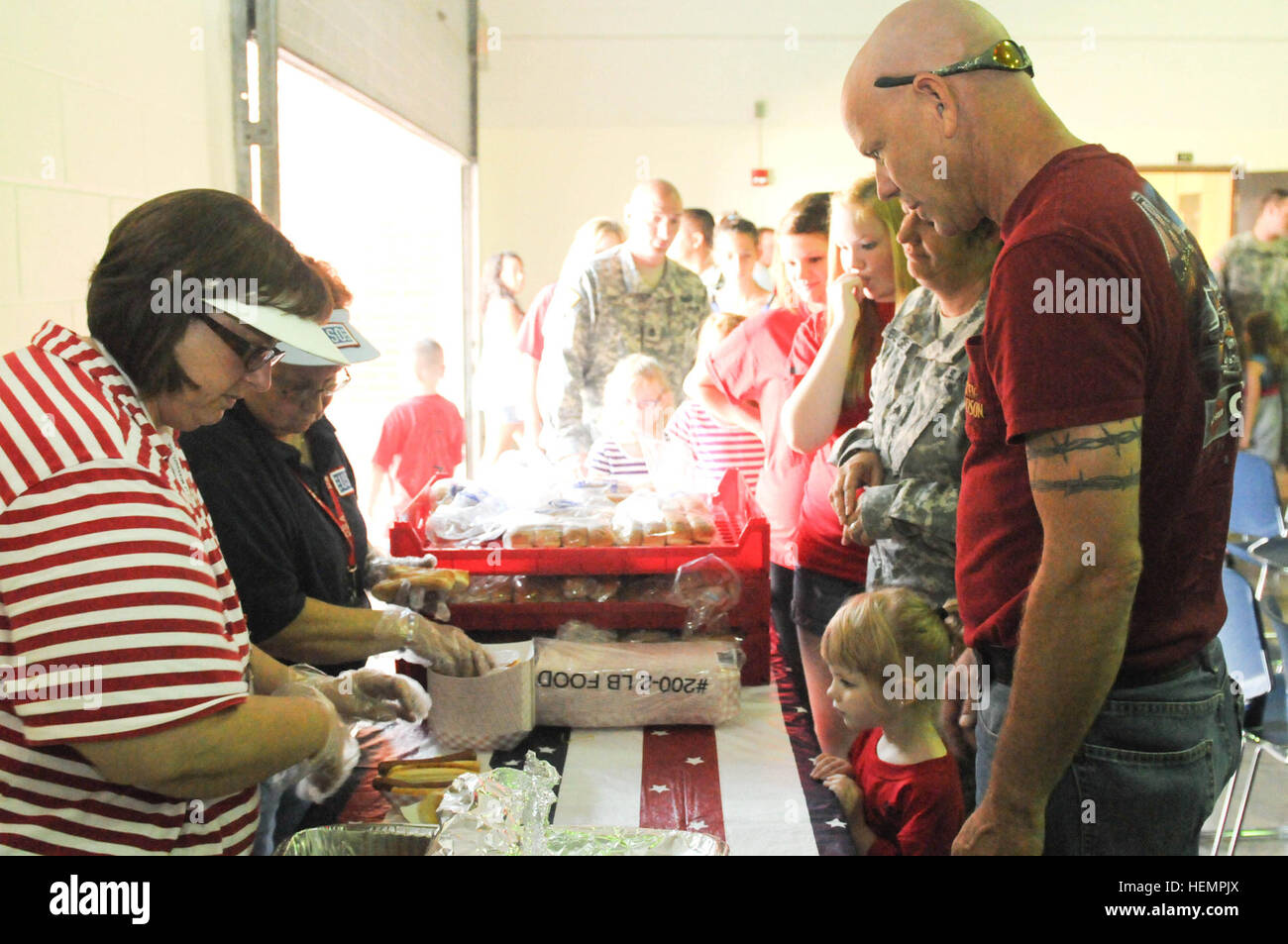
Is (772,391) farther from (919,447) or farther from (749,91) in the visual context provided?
(749,91)

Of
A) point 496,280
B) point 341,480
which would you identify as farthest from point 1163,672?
point 496,280

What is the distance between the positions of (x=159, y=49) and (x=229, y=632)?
5.58ft

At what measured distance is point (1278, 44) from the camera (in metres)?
8.14

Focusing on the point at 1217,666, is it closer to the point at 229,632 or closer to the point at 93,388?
the point at 229,632

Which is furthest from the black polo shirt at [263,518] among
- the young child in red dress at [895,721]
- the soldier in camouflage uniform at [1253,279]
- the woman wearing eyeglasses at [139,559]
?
the soldier in camouflage uniform at [1253,279]

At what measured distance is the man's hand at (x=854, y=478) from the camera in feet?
6.84

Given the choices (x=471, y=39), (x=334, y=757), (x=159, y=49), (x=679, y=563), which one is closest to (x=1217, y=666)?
(x=679, y=563)

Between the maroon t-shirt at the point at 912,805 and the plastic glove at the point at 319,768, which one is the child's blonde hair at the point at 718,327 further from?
the plastic glove at the point at 319,768

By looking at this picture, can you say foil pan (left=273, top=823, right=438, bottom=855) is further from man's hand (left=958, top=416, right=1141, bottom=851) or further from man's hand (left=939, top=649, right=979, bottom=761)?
man's hand (left=939, top=649, right=979, bottom=761)

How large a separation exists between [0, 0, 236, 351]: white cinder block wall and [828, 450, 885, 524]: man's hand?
155 cm

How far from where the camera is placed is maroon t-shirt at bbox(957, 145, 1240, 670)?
108cm

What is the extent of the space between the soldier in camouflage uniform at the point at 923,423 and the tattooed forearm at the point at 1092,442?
2.36 ft

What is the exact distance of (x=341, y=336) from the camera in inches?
67.6

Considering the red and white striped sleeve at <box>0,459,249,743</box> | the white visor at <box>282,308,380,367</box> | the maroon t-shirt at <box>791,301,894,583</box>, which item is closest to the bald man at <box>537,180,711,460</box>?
the maroon t-shirt at <box>791,301,894,583</box>
